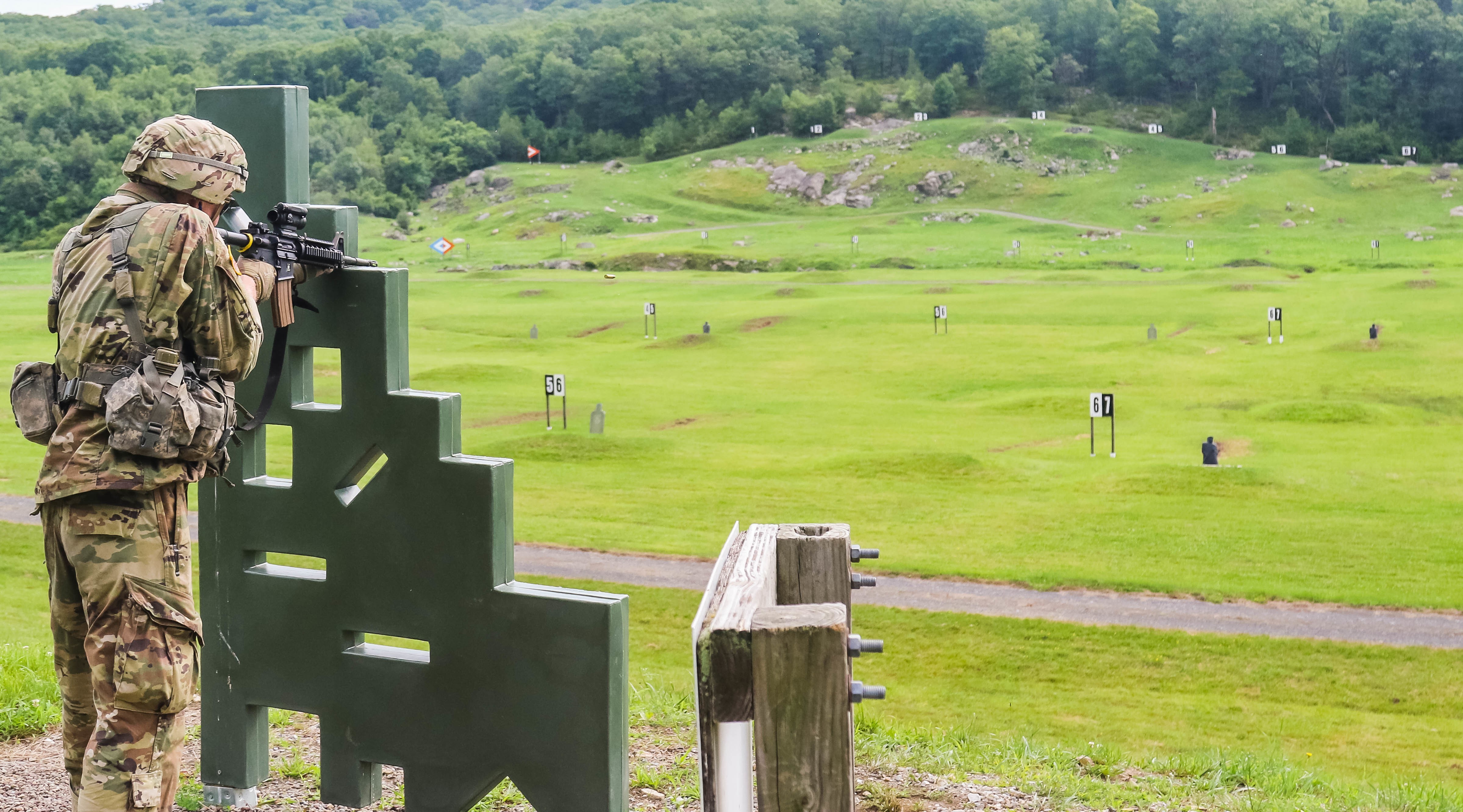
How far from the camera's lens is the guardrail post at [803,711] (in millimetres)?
3066

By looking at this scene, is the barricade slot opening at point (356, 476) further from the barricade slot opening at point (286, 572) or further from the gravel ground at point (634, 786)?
the gravel ground at point (634, 786)

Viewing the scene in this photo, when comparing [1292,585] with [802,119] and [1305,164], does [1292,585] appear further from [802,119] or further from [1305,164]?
[802,119]

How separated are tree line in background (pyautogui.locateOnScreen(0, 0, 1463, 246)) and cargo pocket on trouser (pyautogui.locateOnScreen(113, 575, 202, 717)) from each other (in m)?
107

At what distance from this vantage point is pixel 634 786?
6.46m

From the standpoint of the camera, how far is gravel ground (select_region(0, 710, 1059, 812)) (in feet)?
20.2

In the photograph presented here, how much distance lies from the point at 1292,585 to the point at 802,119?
135 metres

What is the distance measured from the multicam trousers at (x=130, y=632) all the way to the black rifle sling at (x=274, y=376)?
66cm

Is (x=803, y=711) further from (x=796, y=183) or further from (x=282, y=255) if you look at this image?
(x=796, y=183)

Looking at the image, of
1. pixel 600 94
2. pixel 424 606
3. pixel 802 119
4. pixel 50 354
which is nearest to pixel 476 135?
pixel 600 94

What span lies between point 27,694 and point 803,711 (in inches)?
262

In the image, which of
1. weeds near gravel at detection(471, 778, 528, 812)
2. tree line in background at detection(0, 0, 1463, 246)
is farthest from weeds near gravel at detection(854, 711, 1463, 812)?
tree line in background at detection(0, 0, 1463, 246)

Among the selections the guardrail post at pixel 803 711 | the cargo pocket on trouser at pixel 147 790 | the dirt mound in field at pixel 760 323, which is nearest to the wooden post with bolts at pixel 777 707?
the guardrail post at pixel 803 711

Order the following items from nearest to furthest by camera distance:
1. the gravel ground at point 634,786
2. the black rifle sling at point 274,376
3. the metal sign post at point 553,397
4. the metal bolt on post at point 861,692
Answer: the metal bolt on post at point 861,692 < the black rifle sling at point 274,376 < the gravel ground at point 634,786 < the metal sign post at point 553,397

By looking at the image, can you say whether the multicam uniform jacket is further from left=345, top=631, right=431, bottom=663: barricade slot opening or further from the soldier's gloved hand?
left=345, top=631, right=431, bottom=663: barricade slot opening
